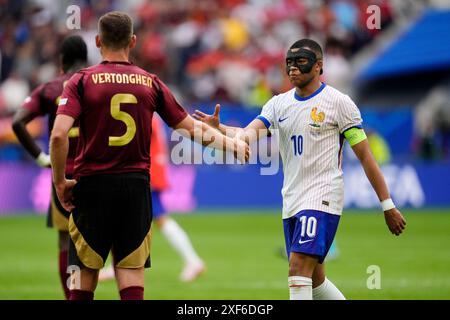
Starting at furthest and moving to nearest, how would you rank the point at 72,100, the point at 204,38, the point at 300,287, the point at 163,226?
the point at 204,38
the point at 163,226
the point at 300,287
the point at 72,100

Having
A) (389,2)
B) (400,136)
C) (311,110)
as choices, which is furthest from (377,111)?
(311,110)

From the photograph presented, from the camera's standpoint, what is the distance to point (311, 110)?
8.36m

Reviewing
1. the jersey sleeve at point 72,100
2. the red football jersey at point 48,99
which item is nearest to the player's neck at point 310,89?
the jersey sleeve at point 72,100

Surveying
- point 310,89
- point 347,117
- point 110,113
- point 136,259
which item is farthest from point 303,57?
point 136,259

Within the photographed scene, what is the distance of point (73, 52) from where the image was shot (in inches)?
409

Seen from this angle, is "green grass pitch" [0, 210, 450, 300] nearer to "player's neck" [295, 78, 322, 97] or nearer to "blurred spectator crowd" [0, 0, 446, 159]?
"player's neck" [295, 78, 322, 97]

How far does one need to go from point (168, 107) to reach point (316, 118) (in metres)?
1.38

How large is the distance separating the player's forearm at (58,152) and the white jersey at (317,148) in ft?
6.65

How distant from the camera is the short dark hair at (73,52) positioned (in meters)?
10.4

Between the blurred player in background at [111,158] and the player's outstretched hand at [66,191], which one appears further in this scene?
the player's outstretched hand at [66,191]

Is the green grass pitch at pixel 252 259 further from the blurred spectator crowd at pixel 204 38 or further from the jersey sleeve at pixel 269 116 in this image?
the blurred spectator crowd at pixel 204 38

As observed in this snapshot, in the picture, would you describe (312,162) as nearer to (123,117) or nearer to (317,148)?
(317,148)

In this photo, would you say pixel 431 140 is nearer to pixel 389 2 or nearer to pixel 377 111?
pixel 377 111

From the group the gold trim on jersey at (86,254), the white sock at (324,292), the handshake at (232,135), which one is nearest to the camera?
the gold trim on jersey at (86,254)
